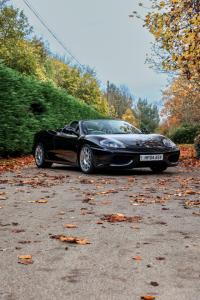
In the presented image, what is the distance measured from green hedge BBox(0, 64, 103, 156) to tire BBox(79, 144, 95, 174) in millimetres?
5408

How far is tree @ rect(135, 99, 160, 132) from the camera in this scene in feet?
333

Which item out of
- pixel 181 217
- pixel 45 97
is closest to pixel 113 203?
pixel 181 217

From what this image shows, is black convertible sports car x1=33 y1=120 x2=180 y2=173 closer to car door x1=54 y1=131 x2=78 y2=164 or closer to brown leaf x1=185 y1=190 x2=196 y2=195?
car door x1=54 y1=131 x2=78 y2=164

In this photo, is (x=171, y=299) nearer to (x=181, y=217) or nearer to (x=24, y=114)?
(x=181, y=217)

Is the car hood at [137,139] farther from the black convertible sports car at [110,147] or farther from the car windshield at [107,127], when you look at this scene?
the car windshield at [107,127]

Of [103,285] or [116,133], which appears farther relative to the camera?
[116,133]

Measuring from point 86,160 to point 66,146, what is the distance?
A: 1.09 metres

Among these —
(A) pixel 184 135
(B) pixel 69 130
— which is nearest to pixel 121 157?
(B) pixel 69 130

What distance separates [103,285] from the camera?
133 inches

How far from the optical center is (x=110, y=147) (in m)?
11.1

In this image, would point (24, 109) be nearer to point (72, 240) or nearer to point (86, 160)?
point (86, 160)

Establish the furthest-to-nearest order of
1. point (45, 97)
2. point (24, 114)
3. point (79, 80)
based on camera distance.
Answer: point (79, 80)
point (45, 97)
point (24, 114)

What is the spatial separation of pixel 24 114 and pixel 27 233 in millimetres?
13957

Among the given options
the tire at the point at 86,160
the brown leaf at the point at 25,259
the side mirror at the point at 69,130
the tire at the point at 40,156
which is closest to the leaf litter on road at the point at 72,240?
the brown leaf at the point at 25,259
